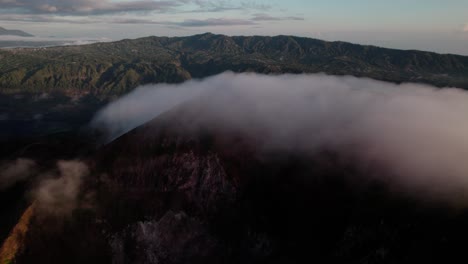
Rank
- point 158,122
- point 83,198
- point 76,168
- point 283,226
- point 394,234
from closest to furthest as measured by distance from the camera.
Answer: point 394,234, point 283,226, point 83,198, point 76,168, point 158,122

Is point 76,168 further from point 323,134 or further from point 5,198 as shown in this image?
point 323,134

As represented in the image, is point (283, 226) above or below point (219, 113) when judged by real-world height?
below

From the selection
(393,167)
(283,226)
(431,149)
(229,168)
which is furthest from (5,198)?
(431,149)

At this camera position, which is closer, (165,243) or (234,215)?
(165,243)

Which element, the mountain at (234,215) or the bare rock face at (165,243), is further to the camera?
the bare rock face at (165,243)

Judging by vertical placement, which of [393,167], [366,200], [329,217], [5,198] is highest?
[393,167]

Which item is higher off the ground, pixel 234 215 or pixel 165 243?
pixel 234 215

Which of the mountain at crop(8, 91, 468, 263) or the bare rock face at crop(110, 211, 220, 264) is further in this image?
the bare rock face at crop(110, 211, 220, 264)

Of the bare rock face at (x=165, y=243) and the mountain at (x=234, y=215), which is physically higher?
the mountain at (x=234, y=215)

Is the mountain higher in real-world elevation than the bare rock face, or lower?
higher

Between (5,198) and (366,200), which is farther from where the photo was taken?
(5,198)

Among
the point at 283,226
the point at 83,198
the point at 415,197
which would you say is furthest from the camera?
the point at 83,198
